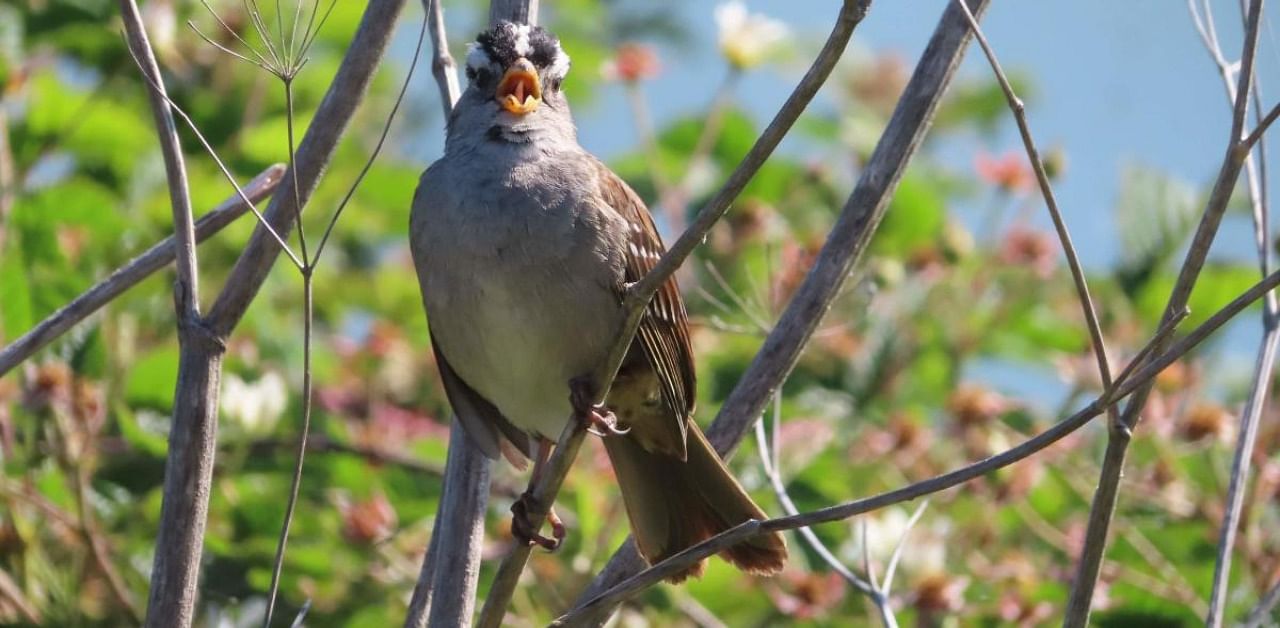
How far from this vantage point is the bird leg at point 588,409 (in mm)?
2334

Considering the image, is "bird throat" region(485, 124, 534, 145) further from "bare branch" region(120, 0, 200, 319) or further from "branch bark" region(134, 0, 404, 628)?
"bare branch" region(120, 0, 200, 319)

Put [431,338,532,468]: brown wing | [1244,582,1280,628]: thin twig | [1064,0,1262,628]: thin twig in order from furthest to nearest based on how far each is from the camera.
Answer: [431,338,532,468]: brown wing → [1244,582,1280,628]: thin twig → [1064,0,1262,628]: thin twig

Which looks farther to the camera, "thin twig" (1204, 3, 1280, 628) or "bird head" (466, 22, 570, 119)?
"bird head" (466, 22, 570, 119)

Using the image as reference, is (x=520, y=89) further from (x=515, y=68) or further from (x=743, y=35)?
(x=743, y=35)

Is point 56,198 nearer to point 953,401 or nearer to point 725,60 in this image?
point 725,60

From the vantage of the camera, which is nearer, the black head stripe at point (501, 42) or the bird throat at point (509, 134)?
the black head stripe at point (501, 42)

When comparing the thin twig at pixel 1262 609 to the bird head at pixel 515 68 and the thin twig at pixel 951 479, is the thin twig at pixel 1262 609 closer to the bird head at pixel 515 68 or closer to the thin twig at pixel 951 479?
the thin twig at pixel 951 479

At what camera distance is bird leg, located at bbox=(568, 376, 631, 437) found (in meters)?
2.33

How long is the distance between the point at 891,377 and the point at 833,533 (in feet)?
1.93

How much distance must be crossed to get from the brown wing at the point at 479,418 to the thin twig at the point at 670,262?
445mm

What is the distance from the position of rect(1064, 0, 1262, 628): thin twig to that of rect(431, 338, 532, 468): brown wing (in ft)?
3.26

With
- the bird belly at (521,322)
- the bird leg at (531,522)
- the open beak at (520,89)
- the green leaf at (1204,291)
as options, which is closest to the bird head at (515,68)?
the open beak at (520,89)

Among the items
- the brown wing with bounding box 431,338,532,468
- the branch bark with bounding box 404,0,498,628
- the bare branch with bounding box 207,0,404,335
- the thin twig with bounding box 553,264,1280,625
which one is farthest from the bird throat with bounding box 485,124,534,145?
the thin twig with bounding box 553,264,1280,625

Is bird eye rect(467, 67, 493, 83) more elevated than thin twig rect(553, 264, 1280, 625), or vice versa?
bird eye rect(467, 67, 493, 83)
